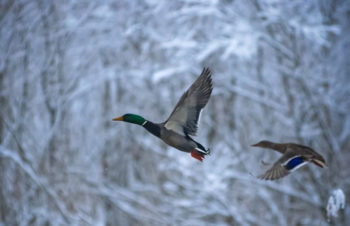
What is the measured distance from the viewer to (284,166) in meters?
2.63

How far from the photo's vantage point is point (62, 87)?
5164mm

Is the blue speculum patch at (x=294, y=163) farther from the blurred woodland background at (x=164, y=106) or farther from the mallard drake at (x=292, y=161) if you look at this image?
the blurred woodland background at (x=164, y=106)

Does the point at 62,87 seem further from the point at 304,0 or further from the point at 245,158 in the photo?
the point at 304,0

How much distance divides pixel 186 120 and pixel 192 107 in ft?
0.22

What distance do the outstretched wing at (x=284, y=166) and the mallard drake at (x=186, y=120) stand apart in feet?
1.58

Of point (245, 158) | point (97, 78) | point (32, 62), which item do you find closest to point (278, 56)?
point (245, 158)

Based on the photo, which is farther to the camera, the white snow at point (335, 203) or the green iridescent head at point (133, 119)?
the white snow at point (335, 203)

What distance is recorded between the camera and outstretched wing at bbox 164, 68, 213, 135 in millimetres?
2338

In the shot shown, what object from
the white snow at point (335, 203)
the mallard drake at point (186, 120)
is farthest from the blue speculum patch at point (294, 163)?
the white snow at point (335, 203)

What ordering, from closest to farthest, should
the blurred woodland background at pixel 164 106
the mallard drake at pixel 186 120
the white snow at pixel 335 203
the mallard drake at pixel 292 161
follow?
the mallard drake at pixel 186 120 → the mallard drake at pixel 292 161 → the white snow at pixel 335 203 → the blurred woodland background at pixel 164 106

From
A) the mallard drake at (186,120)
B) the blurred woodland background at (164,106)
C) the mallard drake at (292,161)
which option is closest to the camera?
the mallard drake at (186,120)

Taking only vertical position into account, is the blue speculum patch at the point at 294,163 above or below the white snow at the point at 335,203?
above

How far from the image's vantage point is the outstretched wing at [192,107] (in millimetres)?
2338

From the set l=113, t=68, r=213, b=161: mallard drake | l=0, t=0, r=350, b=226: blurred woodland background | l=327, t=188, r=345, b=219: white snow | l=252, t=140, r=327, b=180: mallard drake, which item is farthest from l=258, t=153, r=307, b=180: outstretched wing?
l=0, t=0, r=350, b=226: blurred woodland background
